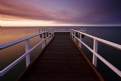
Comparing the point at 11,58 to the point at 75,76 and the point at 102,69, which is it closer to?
the point at 102,69

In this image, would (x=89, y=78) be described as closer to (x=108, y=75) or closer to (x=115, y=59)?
(x=108, y=75)

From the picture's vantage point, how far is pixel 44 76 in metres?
4.61

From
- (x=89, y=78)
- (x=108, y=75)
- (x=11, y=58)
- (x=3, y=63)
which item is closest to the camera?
(x=89, y=78)

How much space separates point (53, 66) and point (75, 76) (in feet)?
4.44

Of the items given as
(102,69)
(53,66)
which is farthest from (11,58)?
(53,66)

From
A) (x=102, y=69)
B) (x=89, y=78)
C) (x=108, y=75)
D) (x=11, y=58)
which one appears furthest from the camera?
(x=11, y=58)

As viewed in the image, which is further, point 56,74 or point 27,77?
point 56,74

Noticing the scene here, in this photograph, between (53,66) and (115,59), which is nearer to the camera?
(53,66)

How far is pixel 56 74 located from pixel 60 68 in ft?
2.29

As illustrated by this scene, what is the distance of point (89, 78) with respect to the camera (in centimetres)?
443

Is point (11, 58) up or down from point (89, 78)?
down

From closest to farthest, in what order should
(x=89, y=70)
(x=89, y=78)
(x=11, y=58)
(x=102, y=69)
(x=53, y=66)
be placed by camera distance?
(x=89, y=78) < (x=89, y=70) < (x=53, y=66) < (x=102, y=69) < (x=11, y=58)

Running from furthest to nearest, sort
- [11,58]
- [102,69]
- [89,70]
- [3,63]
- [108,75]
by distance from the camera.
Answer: [11,58] → [3,63] → [102,69] → [108,75] → [89,70]

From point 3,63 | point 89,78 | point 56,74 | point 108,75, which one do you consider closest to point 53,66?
point 56,74
